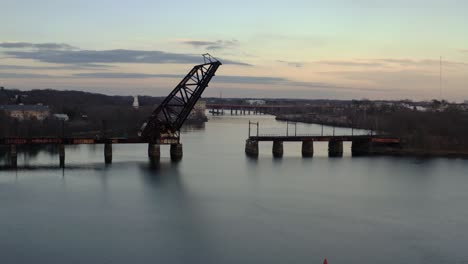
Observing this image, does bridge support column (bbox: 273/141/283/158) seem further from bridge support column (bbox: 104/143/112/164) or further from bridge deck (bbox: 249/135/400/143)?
bridge support column (bbox: 104/143/112/164)

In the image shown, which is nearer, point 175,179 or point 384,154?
point 175,179

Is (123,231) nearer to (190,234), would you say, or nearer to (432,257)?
(190,234)

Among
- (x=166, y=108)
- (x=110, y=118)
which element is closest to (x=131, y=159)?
(x=166, y=108)

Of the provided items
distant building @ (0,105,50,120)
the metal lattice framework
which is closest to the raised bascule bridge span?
the metal lattice framework

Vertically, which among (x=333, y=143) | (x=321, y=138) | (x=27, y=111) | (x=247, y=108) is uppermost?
(x=247, y=108)

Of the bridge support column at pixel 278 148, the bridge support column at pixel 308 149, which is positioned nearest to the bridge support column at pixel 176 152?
the bridge support column at pixel 278 148

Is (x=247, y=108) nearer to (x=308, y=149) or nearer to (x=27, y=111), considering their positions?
(x=27, y=111)

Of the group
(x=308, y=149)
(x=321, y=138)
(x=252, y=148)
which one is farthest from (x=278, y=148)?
(x=321, y=138)
